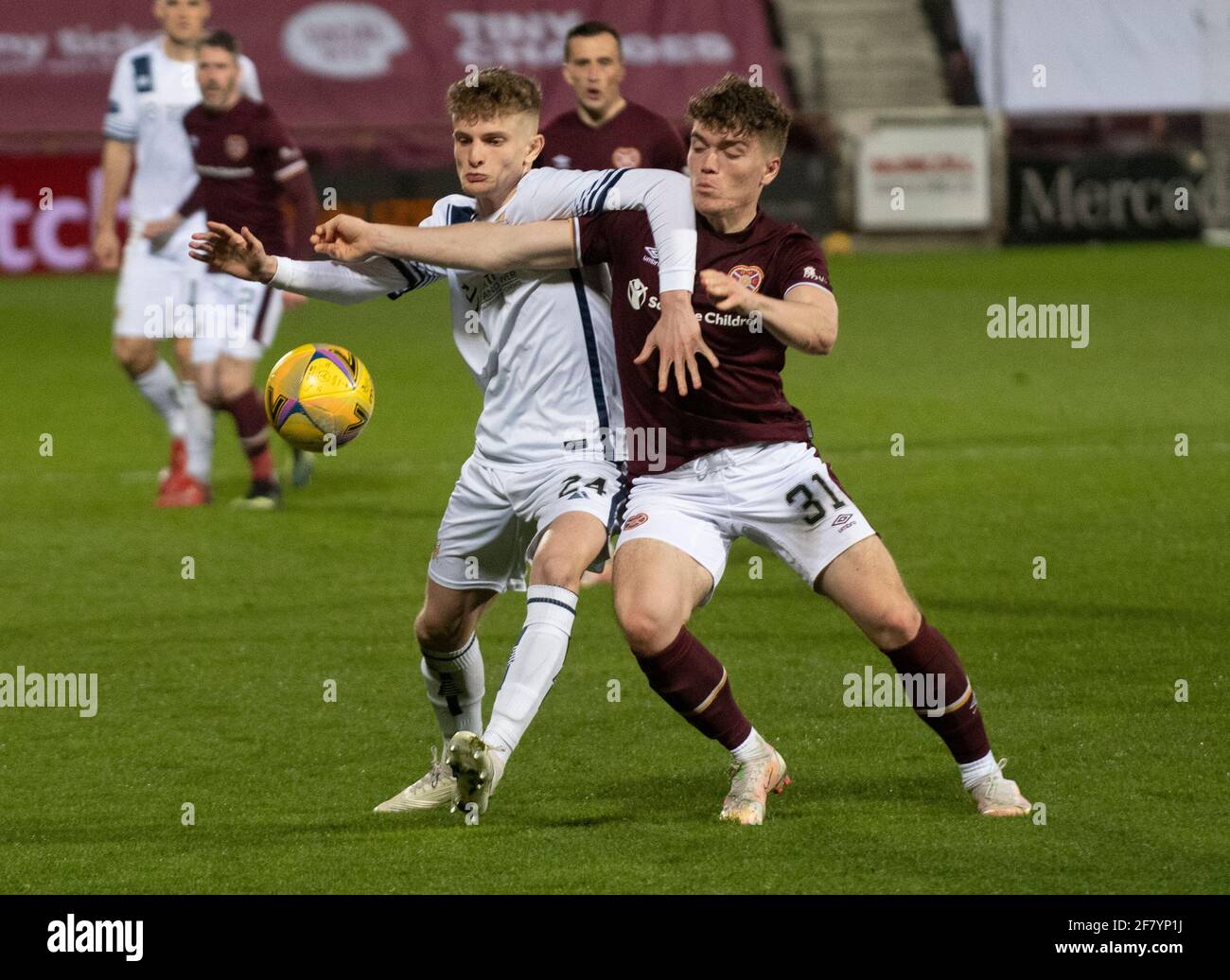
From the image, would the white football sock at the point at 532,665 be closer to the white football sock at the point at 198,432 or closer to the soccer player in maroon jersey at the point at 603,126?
the soccer player in maroon jersey at the point at 603,126

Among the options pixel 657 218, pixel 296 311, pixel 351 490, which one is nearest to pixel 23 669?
pixel 657 218

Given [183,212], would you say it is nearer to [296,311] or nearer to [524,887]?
[524,887]

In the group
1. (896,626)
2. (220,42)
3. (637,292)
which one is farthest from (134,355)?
(896,626)

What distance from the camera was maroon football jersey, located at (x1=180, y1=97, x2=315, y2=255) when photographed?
10.5 m

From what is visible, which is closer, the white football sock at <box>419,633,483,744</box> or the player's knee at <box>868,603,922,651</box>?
the player's knee at <box>868,603,922,651</box>

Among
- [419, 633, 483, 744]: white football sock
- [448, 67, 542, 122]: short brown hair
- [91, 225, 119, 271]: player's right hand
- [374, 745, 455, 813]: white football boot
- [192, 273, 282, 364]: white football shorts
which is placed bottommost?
[374, 745, 455, 813]: white football boot

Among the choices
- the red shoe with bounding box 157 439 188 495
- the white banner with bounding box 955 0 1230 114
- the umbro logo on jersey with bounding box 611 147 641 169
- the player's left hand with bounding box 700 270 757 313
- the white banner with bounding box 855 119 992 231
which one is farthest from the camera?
the white banner with bounding box 955 0 1230 114

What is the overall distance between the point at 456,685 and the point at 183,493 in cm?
527

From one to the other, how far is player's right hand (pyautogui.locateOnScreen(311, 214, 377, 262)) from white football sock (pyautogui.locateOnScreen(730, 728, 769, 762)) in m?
1.51

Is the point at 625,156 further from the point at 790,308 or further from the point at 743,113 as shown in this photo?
the point at 790,308

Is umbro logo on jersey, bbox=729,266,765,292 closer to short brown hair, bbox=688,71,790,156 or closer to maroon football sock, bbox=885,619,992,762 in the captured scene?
short brown hair, bbox=688,71,790,156

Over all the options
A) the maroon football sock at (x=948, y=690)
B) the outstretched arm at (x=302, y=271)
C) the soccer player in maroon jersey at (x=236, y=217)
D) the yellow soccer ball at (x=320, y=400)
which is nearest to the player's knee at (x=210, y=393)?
the soccer player in maroon jersey at (x=236, y=217)

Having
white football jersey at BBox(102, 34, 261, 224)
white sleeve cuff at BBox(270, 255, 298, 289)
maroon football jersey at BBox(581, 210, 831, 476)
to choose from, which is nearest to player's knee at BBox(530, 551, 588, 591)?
maroon football jersey at BBox(581, 210, 831, 476)

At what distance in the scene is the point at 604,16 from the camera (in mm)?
27953
